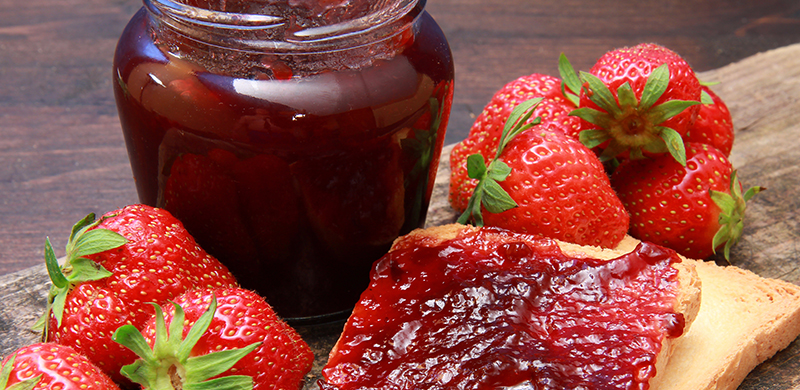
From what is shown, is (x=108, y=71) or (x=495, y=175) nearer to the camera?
(x=495, y=175)

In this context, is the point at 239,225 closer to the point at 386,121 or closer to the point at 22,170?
the point at 386,121

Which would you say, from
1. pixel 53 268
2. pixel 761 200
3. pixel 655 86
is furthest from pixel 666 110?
pixel 53 268

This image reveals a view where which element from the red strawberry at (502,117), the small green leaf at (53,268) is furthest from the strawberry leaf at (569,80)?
the small green leaf at (53,268)

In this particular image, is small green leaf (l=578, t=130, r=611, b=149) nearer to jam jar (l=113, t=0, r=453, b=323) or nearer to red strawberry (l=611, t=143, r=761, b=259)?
red strawberry (l=611, t=143, r=761, b=259)

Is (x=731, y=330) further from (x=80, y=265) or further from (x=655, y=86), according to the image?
(x=80, y=265)

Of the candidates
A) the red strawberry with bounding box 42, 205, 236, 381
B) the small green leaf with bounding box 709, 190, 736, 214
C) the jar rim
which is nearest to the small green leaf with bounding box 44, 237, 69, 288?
the red strawberry with bounding box 42, 205, 236, 381

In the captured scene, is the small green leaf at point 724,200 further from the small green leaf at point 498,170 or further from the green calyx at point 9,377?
the green calyx at point 9,377

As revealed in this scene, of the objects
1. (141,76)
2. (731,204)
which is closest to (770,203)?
(731,204)
